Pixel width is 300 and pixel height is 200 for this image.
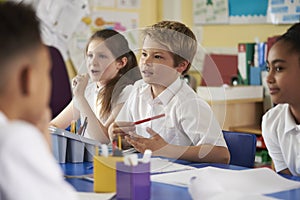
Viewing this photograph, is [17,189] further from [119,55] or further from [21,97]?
[119,55]

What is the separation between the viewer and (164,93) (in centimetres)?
163

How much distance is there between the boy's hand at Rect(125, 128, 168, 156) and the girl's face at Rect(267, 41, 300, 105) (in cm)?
40

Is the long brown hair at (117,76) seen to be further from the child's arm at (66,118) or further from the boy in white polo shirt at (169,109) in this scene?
the child's arm at (66,118)

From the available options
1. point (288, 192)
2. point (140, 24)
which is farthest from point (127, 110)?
point (140, 24)

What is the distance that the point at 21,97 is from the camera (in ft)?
2.34

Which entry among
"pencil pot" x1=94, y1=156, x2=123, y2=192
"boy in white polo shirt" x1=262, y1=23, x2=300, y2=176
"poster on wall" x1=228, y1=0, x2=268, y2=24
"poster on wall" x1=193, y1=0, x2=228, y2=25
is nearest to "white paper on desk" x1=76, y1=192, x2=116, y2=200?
"pencil pot" x1=94, y1=156, x2=123, y2=192

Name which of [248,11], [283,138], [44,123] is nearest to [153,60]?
[283,138]

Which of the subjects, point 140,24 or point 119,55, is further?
point 140,24

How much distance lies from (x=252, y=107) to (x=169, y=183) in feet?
7.17

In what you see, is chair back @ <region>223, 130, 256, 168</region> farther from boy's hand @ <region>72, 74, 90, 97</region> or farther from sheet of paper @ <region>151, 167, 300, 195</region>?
boy's hand @ <region>72, 74, 90, 97</region>

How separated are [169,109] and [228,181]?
34 centimetres

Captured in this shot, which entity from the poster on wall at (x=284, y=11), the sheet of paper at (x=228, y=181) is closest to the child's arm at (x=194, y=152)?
the sheet of paper at (x=228, y=181)

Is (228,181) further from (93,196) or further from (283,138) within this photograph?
(283,138)

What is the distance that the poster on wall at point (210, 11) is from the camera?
3.89m
